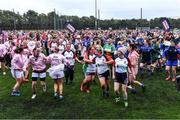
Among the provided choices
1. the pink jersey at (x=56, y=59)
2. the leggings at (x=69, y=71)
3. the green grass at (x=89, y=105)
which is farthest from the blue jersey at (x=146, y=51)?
the pink jersey at (x=56, y=59)

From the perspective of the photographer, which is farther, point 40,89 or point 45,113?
point 40,89

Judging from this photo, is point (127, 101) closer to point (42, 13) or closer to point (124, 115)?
point (124, 115)

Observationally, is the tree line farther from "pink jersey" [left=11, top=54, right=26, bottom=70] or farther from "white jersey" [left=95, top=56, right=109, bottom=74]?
"white jersey" [left=95, top=56, right=109, bottom=74]

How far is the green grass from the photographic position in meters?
13.0

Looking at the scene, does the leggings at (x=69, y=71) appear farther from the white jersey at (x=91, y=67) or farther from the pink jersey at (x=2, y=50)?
the pink jersey at (x=2, y=50)

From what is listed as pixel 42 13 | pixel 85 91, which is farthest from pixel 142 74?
pixel 42 13

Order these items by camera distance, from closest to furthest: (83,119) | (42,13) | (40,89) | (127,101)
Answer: (83,119) → (127,101) → (40,89) → (42,13)

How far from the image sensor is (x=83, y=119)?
12.5 meters

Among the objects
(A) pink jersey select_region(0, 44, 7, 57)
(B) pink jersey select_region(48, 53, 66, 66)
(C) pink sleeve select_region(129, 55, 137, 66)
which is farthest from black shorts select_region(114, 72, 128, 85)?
(A) pink jersey select_region(0, 44, 7, 57)

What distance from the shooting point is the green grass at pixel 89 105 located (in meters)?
13.0

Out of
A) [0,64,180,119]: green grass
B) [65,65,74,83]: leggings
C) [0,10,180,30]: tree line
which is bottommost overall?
[0,64,180,119]: green grass

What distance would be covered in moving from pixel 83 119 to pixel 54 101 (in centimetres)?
251

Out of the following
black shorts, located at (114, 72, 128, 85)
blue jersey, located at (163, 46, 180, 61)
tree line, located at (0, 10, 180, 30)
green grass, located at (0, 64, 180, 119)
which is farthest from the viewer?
tree line, located at (0, 10, 180, 30)

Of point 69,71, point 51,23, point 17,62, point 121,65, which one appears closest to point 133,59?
point 121,65
